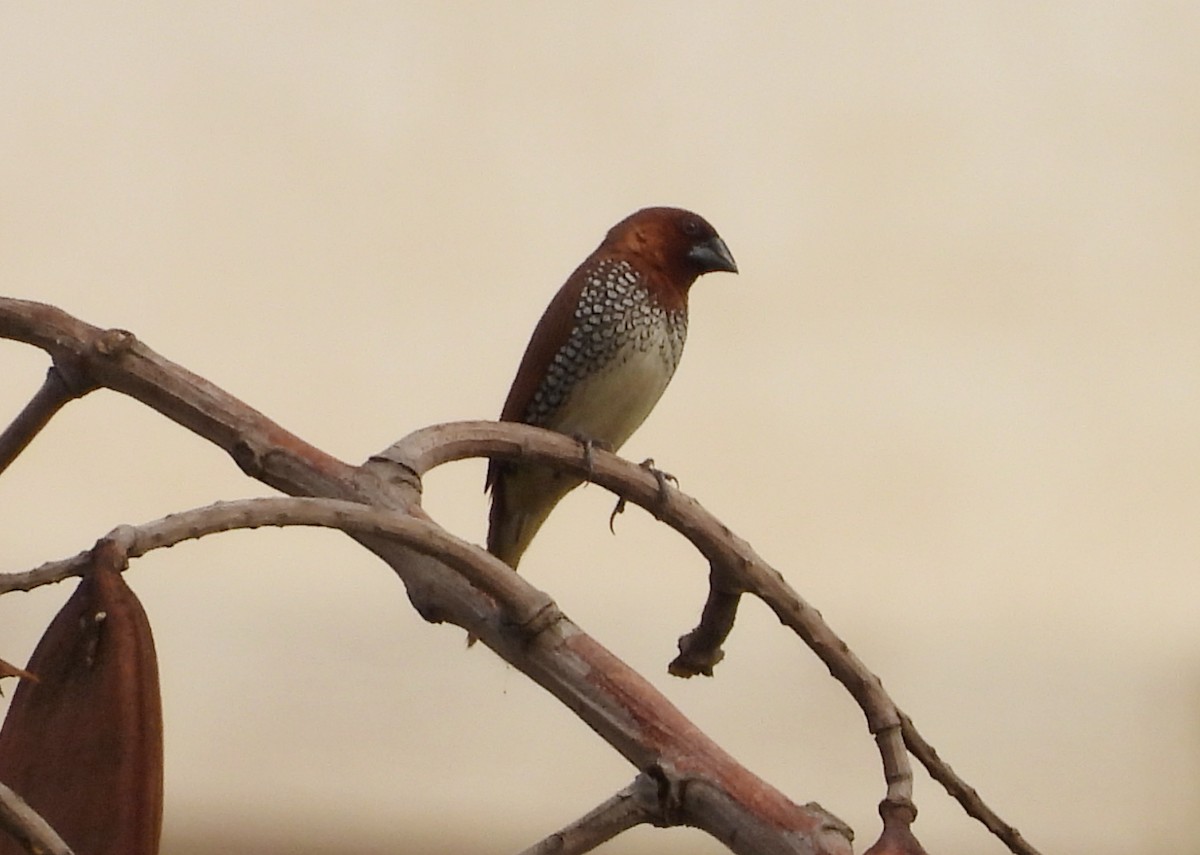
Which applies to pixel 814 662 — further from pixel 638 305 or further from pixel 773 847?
pixel 773 847

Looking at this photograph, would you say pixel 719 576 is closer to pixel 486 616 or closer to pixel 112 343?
pixel 486 616

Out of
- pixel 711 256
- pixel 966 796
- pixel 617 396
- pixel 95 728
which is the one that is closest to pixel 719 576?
pixel 966 796

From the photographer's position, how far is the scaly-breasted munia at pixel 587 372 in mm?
1516

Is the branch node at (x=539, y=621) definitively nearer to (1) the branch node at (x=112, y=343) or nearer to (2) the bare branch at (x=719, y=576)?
(2) the bare branch at (x=719, y=576)

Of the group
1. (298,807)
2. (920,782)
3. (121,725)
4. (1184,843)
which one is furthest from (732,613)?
(1184,843)

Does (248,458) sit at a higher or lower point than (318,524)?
higher

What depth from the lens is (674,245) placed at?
1.61m

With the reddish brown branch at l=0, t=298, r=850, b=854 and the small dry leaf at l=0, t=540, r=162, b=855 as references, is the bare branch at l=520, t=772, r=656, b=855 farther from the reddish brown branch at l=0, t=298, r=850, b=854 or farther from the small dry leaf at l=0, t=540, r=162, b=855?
the small dry leaf at l=0, t=540, r=162, b=855

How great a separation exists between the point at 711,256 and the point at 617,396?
0.65 feet

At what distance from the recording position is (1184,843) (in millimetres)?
2400

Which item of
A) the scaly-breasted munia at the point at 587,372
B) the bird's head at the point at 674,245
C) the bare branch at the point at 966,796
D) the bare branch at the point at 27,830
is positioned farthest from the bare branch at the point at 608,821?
the bird's head at the point at 674,245

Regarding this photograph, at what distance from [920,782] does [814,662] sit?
24 cm

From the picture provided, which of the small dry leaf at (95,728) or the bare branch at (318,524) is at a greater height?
the bare branch at (318,524)

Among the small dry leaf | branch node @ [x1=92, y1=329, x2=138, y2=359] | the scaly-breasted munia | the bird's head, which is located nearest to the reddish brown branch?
branch node @ [x1=92, y1=329, x2=138, y2=359]
